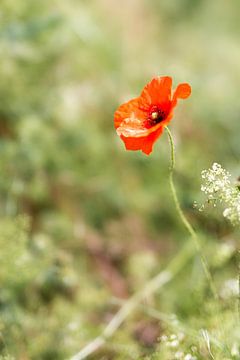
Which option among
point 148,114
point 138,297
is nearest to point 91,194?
point 138,297

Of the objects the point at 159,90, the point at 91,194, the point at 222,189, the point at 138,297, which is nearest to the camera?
the point at 222,189

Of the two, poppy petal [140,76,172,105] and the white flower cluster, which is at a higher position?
poppy petal [140,76,172,105]

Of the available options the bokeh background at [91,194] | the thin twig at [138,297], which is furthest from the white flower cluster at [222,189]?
the thin twig at [138,297]

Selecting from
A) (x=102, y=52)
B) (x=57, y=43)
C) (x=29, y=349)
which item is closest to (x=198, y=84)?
(x=102, y=52)

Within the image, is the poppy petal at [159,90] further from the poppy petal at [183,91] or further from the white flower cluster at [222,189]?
the white flower cluster at [222,189]

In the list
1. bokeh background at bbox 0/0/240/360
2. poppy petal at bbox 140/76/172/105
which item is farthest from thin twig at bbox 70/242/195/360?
poppy petal at bbox 140/76/172/105

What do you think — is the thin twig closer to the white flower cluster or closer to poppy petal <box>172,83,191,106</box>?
the white flower cluster

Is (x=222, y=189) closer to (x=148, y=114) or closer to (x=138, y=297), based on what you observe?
(x=148, y=114)

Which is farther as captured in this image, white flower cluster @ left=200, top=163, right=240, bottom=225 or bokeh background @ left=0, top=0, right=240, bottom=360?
bokeh background @ left=0, top=0, right=240, bottom=360

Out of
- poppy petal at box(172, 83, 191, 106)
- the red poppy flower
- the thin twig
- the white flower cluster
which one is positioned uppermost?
poppy petal at box(172, 83, 191, 106)

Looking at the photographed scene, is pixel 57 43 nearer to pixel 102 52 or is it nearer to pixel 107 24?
pixel 102 52
